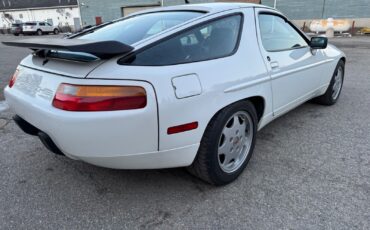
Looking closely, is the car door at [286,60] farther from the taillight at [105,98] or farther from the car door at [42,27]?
the car door at [42,27]

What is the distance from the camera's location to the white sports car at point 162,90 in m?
1.88

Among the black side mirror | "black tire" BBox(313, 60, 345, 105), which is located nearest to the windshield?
the black side mirror

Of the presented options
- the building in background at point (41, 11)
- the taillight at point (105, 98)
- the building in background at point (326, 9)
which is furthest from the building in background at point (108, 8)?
the taillight at point (105, 98)

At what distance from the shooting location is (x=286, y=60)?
122 inches

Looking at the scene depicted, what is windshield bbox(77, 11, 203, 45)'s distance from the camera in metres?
2.45

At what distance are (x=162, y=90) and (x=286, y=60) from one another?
68.5 inches

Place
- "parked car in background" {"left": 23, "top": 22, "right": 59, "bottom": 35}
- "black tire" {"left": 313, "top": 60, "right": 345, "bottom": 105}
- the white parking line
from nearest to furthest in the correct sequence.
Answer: "black tire" {"left": 313, "top": 60, "right": 345, "bottom": 105}, the white parking line, "parked car in background" {"left": 23, "top": 22, "right": 59, "bottom": 35}

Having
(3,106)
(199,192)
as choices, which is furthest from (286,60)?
(3,106)

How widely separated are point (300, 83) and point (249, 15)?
1120 millimetres

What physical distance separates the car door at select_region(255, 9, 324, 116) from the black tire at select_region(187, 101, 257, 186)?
607 millimetres

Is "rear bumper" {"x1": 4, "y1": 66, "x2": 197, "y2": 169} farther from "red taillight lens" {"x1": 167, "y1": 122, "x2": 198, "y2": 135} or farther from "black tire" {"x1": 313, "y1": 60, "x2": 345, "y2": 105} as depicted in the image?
"black tire" {"x1": 313, "y1": 60, "x2": 345, "y2": 105}

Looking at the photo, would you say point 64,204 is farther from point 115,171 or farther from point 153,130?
point 153,130

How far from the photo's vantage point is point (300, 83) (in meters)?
3.41

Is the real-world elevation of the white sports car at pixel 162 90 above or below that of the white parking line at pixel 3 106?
above
